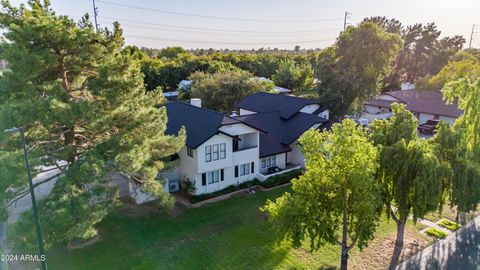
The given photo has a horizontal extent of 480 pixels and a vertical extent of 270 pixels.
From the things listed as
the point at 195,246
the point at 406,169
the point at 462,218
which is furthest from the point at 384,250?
the point at 195,246

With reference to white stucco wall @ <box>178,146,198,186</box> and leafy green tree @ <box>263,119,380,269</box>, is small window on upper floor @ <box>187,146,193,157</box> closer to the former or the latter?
white stucco wall @ <box>178,146,198,186</box>

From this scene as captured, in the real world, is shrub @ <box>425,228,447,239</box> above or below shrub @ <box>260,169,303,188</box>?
below

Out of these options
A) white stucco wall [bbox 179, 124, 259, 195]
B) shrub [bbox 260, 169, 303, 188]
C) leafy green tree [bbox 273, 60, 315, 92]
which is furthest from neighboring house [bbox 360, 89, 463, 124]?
white stucco wall [bbox 179, 124, 259, 195]

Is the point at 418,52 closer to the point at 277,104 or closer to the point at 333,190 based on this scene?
the point at 277,104

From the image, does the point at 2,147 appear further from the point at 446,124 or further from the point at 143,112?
the point at 446,124

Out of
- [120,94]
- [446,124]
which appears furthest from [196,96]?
[446,124]
